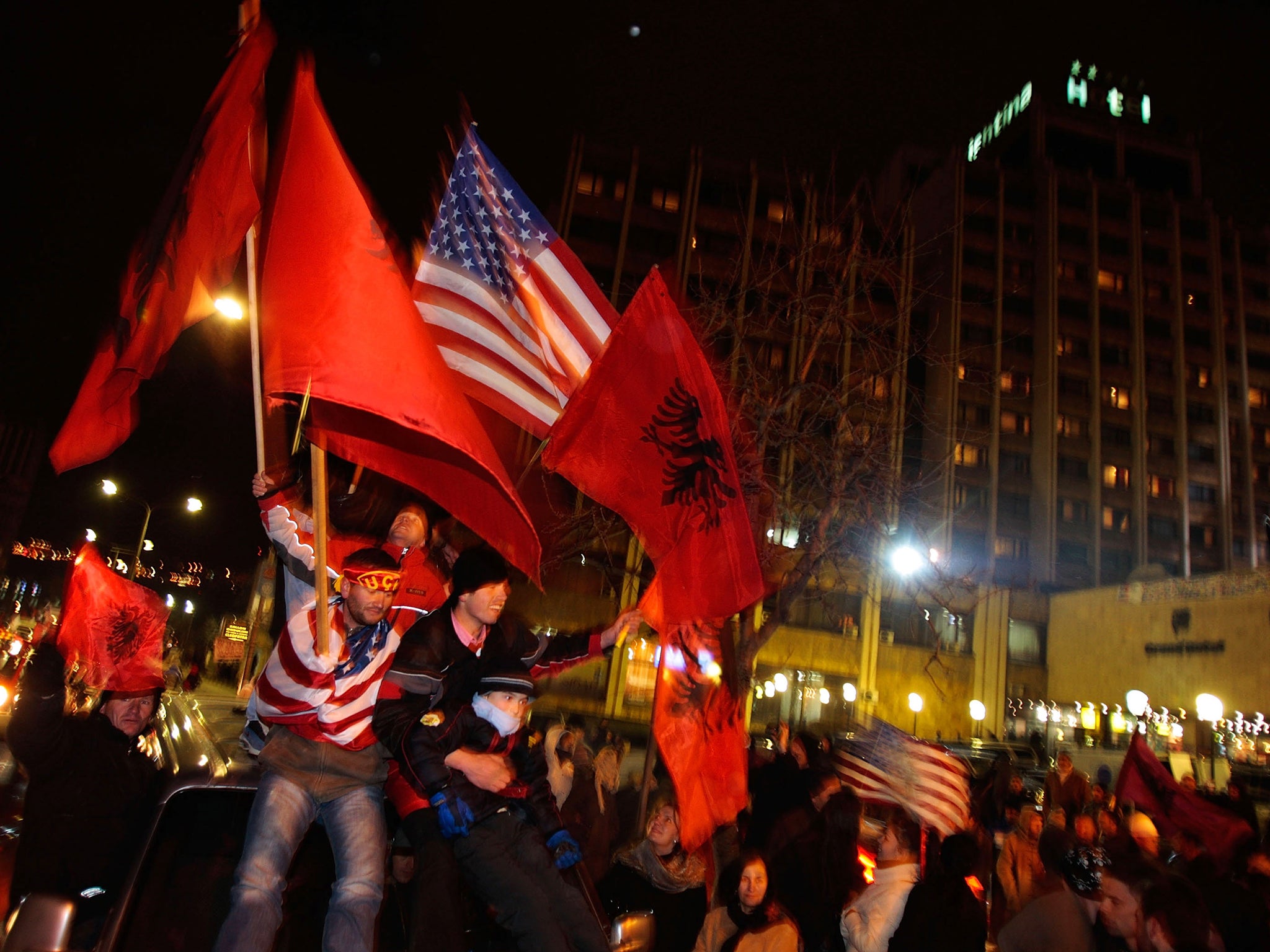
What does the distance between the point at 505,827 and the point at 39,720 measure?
237 centimetres

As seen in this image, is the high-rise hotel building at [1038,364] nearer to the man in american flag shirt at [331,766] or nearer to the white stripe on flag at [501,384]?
the white stripe on flag at [501,384]

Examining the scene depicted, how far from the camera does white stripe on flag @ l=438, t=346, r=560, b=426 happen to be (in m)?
5.61

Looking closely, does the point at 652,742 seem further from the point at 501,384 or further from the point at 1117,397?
the point at 1117,397

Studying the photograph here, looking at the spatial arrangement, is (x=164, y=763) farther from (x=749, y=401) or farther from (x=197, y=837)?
(x=749, y=401)

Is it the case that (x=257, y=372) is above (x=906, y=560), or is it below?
below

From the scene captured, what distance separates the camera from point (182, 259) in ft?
13.6

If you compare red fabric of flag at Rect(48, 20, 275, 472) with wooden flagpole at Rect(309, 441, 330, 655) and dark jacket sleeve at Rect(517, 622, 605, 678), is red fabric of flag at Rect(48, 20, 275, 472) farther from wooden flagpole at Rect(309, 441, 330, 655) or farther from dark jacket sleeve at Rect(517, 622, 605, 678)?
dark jacket sleeve at Rect(517, 622, 605, 678)

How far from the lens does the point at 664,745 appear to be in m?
5.10

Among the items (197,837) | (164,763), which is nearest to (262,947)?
(197,837)

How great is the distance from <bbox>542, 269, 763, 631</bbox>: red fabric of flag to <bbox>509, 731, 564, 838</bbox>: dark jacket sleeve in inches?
46.8

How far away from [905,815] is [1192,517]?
65416 millimetres

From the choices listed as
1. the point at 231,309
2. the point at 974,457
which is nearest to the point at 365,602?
the point at 231,309

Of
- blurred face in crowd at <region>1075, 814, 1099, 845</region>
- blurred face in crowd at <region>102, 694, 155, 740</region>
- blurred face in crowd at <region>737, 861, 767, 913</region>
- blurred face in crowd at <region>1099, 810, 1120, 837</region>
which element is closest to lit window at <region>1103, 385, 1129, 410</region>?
blurred face in crowd at <region>1099, 810, 1120, 837</region>

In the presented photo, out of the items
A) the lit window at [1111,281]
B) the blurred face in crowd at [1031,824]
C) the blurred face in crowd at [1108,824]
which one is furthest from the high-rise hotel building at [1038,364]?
the blurred face in crowd at [1031,824]
